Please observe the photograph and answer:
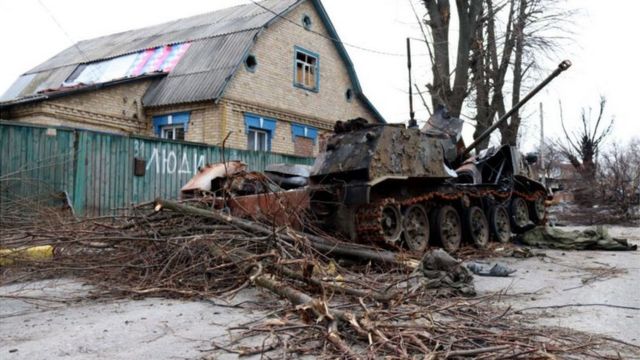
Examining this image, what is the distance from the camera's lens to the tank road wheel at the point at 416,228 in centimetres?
879

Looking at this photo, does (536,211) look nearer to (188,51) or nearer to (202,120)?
(202,120)

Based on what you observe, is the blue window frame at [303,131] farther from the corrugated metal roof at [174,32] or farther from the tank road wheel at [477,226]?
the tank road wheel at [477,226]

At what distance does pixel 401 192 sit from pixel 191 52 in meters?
12.5

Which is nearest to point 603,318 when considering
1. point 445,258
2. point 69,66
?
point 445,258

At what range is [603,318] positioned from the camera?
461 cm

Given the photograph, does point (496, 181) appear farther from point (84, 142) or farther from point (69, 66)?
point (69, 66)

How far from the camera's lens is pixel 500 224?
11.4 metres

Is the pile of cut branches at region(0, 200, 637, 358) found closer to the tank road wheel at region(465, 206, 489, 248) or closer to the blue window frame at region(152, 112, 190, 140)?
the tank road wheel at region(465, 206, 489, 248)

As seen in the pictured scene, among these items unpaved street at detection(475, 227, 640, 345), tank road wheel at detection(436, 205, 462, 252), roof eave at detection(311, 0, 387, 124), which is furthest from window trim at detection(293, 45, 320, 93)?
unpaved street at detection(475, 227, 640, 345)

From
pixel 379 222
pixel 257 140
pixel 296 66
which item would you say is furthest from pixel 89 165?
pixel 296 66

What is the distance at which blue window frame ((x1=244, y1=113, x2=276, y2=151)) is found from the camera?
60.1ft

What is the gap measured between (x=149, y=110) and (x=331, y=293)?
14.5m

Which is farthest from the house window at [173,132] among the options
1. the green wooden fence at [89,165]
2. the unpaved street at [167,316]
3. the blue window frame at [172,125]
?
the unpaved street at [167,316]

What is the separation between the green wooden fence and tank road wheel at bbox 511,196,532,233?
284 inches
